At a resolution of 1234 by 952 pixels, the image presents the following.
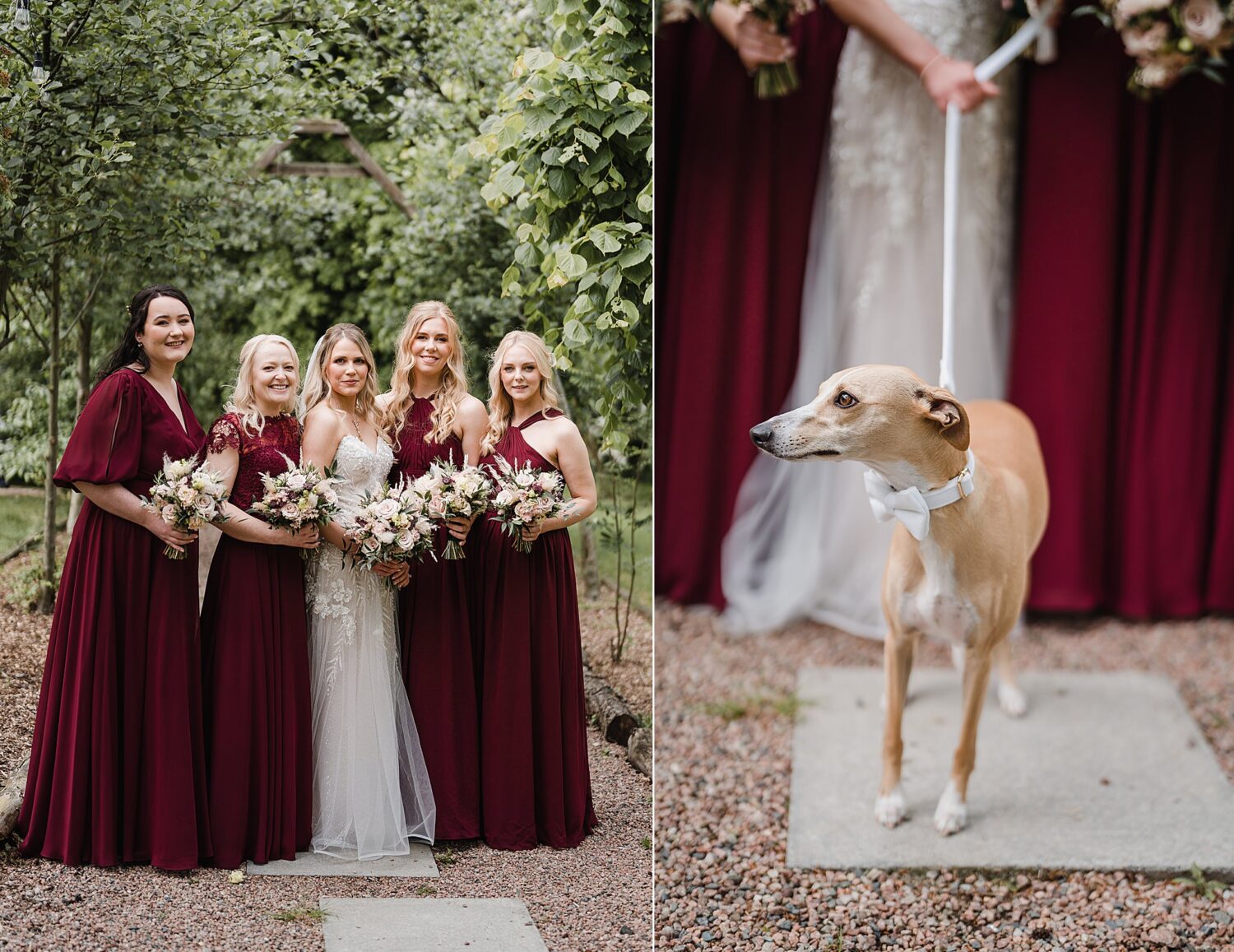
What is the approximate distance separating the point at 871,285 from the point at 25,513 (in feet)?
11.5

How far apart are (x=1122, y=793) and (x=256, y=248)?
10.8ft

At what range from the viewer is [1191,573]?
5773 mm

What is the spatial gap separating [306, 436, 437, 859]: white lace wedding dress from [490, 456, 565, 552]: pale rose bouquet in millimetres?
285

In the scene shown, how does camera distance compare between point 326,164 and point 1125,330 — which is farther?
point 1125,330

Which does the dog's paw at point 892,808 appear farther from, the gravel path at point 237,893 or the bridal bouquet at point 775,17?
the bridal bouquet at point 775,17

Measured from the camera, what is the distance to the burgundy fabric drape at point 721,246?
503cm

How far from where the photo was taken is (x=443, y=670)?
119 inches

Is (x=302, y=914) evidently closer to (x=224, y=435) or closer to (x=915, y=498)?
(x=224, y=435)

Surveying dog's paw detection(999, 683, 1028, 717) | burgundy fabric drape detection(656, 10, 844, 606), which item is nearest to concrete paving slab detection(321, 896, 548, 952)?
burgundy fabric drape detection(656, 10, 844, 606)

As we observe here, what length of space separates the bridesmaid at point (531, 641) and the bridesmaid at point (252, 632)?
1.58 ft

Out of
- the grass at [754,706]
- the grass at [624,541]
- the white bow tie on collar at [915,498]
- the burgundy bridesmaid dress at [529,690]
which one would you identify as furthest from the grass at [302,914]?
the grass at [754,706]

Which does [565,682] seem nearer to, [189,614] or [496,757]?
[496,757]

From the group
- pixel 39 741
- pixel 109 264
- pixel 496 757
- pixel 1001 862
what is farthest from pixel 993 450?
pixel 39 741

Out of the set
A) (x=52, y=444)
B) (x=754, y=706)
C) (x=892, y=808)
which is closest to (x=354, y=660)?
(x=52, y=444)
